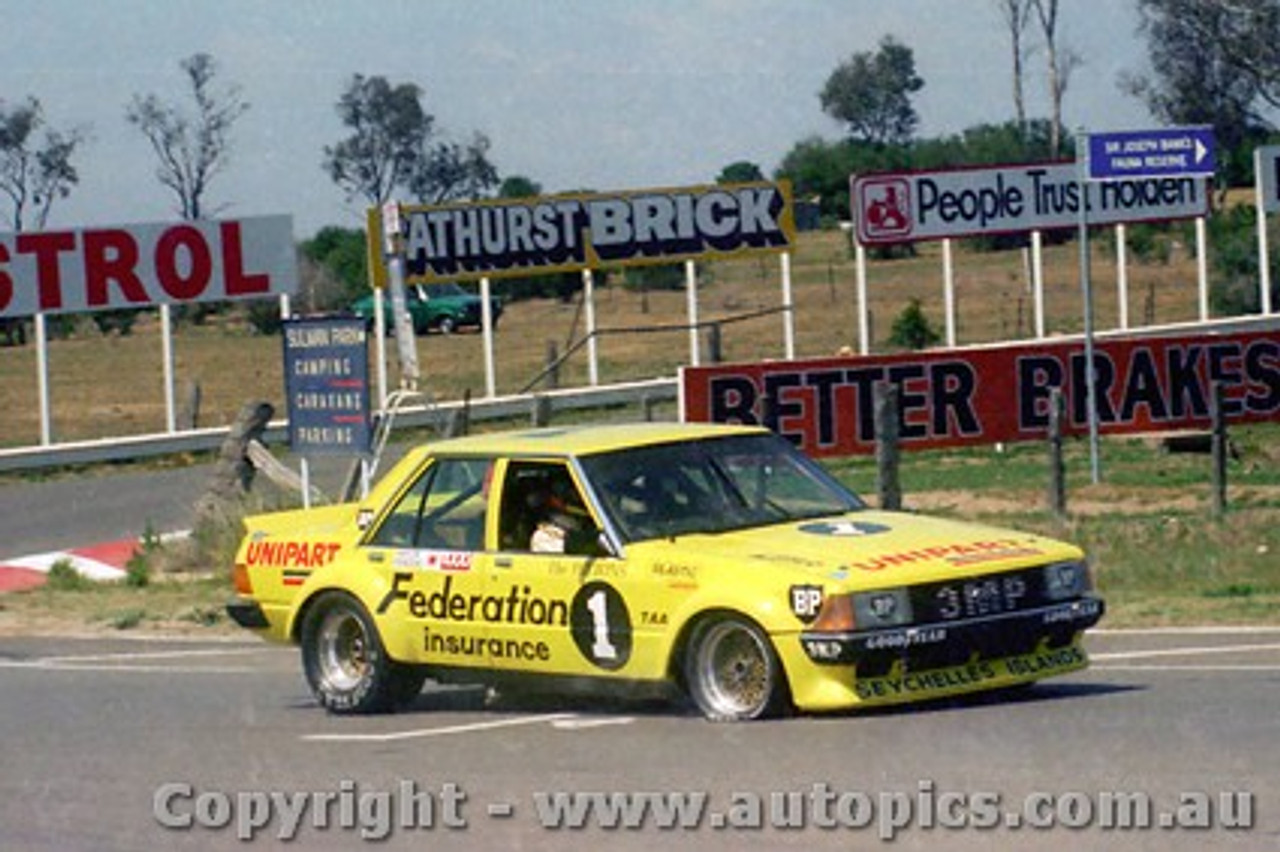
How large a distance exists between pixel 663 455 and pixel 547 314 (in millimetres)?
56234

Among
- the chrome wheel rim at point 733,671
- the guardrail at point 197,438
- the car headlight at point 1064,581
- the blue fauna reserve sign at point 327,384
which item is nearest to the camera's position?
the chrome wheel rim at point 733,671

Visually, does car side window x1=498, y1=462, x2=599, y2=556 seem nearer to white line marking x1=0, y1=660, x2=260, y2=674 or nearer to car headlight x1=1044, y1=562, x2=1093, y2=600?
car headlight x1=1044, y1=562, x2=1093, y2=600

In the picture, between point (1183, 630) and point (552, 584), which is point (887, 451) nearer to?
point (1183, 630)

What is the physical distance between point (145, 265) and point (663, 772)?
95.8ft

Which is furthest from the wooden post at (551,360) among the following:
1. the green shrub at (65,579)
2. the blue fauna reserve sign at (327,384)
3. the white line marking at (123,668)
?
the white line marking at (123,668)

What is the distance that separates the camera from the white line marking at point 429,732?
13125 millimetres

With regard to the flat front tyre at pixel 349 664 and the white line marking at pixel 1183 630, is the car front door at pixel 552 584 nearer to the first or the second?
the flat front tyre at pixel 349 664

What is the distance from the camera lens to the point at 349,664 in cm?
1427

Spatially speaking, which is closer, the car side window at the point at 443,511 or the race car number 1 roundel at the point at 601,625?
the race car number 1 roundel at the point at 601,625

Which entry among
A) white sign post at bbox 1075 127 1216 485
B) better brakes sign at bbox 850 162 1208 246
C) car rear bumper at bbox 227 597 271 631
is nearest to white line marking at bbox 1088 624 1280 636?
car rear bumper at bbox 227 597 271 631

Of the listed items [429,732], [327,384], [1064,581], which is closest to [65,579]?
[327,384]

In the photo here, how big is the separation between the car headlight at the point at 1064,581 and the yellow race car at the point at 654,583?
1 cm

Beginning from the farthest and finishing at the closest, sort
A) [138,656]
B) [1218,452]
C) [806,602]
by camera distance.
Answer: [1218,452], [138,656], [806,602]

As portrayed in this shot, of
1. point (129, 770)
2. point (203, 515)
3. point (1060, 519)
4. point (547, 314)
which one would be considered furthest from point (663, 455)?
point (547, 314)
